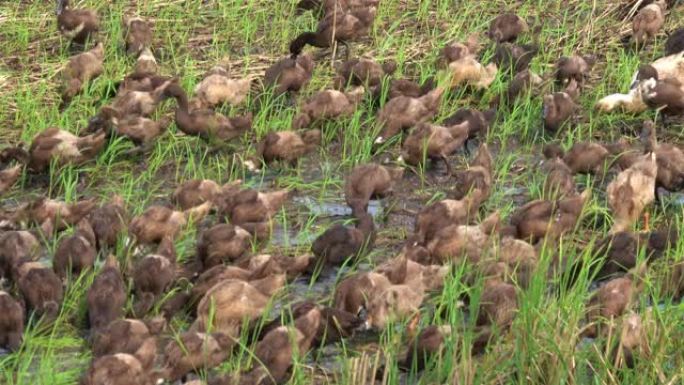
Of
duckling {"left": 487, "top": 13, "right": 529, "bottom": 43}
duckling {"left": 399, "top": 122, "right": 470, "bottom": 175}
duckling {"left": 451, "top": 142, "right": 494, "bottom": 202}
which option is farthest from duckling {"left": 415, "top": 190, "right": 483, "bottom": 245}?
duckling {"left": 487, "top": 13, "right": 529, "bottom": 43}

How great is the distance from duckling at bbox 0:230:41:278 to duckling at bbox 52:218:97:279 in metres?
0.10

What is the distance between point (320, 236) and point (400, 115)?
129cm

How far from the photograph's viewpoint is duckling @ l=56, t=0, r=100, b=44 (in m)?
7.37

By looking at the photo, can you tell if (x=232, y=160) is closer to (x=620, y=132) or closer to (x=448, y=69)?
(x=448, y=69)

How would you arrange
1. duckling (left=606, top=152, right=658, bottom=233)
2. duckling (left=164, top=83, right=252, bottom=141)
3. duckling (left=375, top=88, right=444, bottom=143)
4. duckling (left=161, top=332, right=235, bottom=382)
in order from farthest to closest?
duckling (left=375, top=88, right=444, bottom=143) → duckling (left=164, top=83, right=252, bottom=141) → duckling (left=606, top=152, right=658, bottom=233) → duckling (left=161, top=332, right=235, bottom=382)

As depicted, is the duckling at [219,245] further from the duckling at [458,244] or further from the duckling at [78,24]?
the duckling at [78,24]

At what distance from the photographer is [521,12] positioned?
7902mm

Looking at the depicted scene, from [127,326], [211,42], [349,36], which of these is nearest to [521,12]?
[349,36]

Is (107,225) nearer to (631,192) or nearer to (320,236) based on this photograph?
(320,236)

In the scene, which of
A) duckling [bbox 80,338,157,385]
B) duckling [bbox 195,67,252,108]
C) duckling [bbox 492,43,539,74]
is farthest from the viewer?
duckling [bbox 492,43,539,74]

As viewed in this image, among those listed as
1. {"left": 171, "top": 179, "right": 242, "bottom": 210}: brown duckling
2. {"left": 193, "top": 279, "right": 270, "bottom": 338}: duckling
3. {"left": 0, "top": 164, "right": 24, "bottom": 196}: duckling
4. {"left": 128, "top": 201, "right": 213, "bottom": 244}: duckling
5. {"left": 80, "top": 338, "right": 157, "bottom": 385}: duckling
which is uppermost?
{"left": 80, "top": 338, "right": 157, "bottom": 385}: duckling

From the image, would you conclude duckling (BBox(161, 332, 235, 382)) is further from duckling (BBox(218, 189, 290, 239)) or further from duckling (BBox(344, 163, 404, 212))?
duckling (BBox(344, 163, 404, 212))

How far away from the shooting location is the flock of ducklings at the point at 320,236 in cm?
449

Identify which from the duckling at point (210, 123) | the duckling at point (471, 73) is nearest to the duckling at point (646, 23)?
the duckling at point (471, 73)
